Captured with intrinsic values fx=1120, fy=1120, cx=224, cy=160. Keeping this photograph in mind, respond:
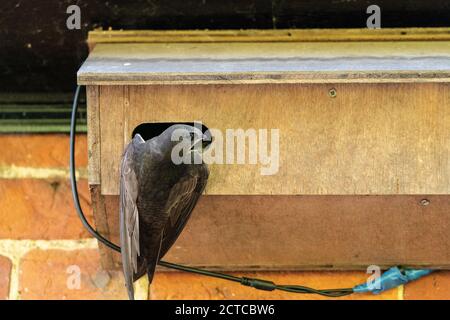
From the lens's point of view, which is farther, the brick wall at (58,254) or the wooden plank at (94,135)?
the brick wall at (58,254)

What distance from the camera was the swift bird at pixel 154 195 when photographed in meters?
1.54

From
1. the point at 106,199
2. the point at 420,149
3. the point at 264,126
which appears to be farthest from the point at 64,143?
the point at 420,149

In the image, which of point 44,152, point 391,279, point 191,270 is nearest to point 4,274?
point 44,152

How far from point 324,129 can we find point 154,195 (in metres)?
0.27

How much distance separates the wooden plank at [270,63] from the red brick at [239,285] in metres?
0.37

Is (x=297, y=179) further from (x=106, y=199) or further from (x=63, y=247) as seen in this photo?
(x=63, y=247)

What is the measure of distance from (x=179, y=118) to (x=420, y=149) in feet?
1.08

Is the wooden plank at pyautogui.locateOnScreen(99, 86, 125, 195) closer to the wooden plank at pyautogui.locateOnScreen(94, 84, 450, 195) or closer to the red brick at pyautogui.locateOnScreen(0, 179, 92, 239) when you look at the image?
the wooden plank at pyautogui.locateOnScreen(94, 84, 450, 195)

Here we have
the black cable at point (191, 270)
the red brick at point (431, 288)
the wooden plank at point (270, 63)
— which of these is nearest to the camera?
the wooden plank at point (270, 63)

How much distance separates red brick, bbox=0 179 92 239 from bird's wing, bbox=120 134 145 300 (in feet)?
0.89

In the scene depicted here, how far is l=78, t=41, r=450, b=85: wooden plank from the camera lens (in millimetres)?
1496

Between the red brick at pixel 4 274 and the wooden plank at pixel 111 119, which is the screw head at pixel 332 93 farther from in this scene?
the red brick at pixel 4 274

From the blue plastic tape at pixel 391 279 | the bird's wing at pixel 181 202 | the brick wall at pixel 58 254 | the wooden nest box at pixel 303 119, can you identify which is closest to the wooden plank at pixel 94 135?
the wooden nest box at pixel 303 119

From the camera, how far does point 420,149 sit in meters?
1.51
